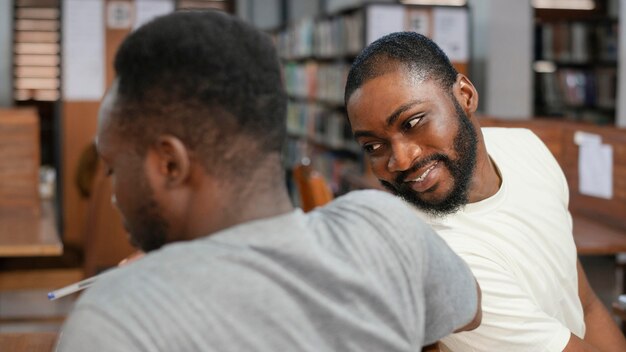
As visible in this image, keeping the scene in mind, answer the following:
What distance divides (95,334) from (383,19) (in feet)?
16.9

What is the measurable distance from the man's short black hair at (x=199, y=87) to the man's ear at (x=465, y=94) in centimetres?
79

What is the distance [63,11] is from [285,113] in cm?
504

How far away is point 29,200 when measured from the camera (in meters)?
3.68

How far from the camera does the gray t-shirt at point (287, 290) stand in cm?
69

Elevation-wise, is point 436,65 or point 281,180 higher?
point 436,65

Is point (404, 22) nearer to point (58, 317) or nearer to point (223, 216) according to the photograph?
point (58, 317)

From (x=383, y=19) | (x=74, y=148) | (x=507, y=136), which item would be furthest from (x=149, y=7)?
(x=507, y=136)

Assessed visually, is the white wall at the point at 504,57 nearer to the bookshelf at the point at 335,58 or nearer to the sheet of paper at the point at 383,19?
the bookshelf at the point at 335,58

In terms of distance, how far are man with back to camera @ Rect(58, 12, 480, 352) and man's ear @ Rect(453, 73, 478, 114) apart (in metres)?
0.74

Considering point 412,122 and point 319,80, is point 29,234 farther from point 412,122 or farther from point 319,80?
point 319,80

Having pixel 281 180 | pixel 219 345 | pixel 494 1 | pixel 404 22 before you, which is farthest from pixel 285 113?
pixel 494 1

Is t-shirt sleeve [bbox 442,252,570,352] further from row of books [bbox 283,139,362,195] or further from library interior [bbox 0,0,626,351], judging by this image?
row of books [bbox 283,139,362,195]

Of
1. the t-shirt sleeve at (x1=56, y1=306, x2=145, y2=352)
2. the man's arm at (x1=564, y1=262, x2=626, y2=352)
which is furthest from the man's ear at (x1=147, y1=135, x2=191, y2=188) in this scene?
the man's arm at (x1=564, y1=262, x2=626, y2=352)

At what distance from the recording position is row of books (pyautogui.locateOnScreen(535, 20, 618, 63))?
6965 millimetres
